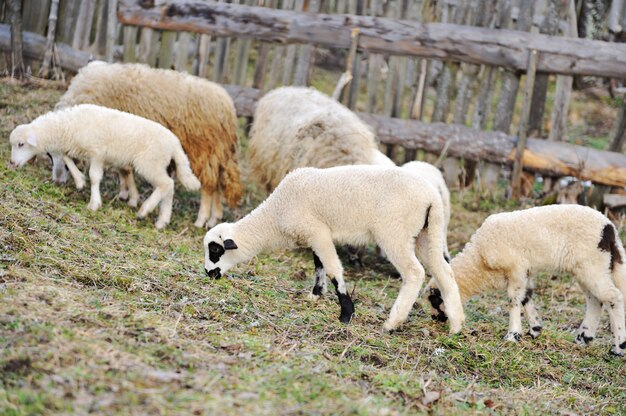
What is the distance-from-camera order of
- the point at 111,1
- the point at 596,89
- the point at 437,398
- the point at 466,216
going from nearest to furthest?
the point at 437,398 < the point at 466,216 < the point at 111,1 < the point at 596,89

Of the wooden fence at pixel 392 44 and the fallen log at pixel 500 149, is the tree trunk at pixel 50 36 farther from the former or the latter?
the fallen log at pixel 500 149

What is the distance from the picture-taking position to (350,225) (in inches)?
249

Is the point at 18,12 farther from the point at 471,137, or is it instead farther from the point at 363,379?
the point at 363,379

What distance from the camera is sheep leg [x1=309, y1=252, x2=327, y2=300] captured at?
6.89 meters

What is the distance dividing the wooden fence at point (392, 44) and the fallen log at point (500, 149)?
60 mm

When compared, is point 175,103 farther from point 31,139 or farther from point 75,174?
point 31,139

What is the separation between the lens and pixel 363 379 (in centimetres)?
496

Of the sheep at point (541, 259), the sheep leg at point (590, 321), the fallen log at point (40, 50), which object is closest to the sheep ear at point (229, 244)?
the sheep at point (541, 259)

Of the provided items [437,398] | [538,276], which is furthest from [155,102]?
[437,398]

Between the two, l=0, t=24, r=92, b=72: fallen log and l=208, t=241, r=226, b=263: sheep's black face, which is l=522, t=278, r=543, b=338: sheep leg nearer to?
l=208, t=241, r=226, b=263: sheep's black face

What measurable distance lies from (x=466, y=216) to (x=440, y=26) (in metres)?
2.73

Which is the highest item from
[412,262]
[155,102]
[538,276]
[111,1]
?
[111,1]

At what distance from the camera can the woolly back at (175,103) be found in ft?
29.9

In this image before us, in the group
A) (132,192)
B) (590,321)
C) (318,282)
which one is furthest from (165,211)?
Result: (590,321)
